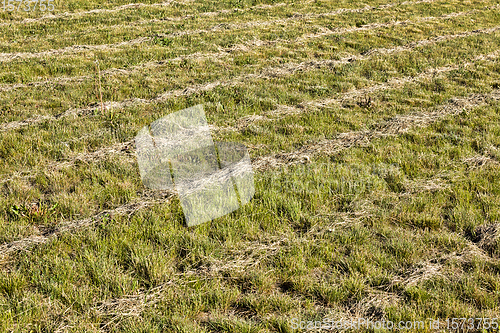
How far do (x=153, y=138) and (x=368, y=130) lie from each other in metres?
3.80

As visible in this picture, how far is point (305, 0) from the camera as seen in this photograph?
19562mm

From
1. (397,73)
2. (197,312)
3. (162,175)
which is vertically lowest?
(197,312)

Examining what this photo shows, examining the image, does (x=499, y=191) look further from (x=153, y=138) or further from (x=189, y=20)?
(x=189, y=20)

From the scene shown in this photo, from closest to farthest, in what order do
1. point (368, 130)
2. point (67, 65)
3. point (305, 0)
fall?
point (368, 130) < point (67, 65) < point (305, 0)

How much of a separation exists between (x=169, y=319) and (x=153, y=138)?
12.8 feet

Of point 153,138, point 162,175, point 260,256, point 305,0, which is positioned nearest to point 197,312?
point 260,256

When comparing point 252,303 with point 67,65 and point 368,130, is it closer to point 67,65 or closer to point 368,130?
point 368,130

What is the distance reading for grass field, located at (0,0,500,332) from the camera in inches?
140

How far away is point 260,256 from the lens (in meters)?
4.12

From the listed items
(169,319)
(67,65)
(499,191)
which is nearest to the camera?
(169,319)

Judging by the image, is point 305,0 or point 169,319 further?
point 305,0

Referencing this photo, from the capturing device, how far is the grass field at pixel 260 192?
3553mm

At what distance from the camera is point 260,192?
519 centimetres

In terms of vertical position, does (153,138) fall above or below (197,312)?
above
